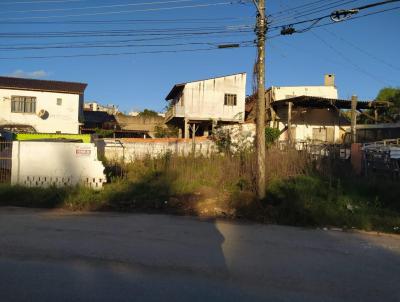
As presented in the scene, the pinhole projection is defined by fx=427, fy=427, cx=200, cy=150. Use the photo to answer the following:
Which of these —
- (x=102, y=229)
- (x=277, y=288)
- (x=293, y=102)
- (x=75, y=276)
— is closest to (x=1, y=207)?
(x=102, y=229)

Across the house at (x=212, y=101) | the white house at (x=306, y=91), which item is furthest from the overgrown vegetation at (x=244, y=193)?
the white house at (x=306, y=91)

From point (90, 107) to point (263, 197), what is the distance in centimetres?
6288

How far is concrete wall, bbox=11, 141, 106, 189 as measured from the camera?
1575 cm

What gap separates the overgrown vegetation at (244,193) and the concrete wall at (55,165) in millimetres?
821

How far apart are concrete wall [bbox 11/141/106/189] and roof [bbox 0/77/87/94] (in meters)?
25.1

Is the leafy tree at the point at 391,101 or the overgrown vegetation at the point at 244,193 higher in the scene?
the leafy tree at the point at 391,101

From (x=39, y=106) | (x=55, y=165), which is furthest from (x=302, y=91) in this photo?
(x=55, y=165)

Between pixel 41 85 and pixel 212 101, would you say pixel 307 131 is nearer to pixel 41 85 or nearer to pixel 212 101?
pixel 212 101

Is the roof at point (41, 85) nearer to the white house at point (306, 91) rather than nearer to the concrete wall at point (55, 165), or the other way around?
the white house at point (306, 91)

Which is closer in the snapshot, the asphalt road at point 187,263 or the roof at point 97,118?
the asphalt road at point 187,263

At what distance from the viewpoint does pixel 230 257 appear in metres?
7.29

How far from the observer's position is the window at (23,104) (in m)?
38.6

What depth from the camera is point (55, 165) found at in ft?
52.0

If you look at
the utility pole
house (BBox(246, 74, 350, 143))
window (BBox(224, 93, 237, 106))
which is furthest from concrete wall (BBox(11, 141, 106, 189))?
window (BBox(224, 93, 237, 106))
